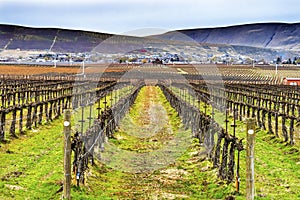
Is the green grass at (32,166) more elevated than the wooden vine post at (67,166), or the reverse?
the wooden vine post at (67,166)

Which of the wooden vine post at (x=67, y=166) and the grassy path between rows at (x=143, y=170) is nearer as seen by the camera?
the wooden vine post at (x=67, y=166)

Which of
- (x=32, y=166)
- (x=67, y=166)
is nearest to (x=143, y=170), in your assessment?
(x=32, y=166)

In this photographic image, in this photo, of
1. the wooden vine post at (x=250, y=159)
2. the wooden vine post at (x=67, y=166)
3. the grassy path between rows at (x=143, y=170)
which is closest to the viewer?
the wooden vine post at (x=250, y=159)

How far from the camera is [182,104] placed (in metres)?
28.5

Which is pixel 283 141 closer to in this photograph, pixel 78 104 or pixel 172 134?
pixel 172 134

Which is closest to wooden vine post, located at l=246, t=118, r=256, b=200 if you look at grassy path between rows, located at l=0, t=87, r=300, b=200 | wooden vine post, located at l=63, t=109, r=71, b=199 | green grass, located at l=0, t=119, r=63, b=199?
grassy path between rows, located at l=0, t=87, r=300, b=200

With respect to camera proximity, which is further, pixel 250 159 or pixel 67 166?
pixel 67 166

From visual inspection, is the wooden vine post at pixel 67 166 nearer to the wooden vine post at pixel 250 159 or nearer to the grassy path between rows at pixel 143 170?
the grassy path between rows at pixel 143 170

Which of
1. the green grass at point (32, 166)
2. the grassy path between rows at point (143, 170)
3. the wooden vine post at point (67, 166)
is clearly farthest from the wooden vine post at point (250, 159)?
the green grass at point (32, 166)

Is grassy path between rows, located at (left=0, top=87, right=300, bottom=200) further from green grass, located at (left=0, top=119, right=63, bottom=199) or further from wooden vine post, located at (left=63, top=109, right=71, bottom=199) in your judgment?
wooden vine post, located at (left=63, top=109, right=71, bottom=199)

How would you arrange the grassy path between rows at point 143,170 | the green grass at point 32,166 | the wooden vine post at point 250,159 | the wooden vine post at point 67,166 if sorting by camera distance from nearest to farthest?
1. the wooden vine post at point 250,159
2. the wooden vine post at point 67,166
3. the green grass at point 32,166
4. the grassy path between rows at point 143,170

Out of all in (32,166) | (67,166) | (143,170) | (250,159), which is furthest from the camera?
(143,170)

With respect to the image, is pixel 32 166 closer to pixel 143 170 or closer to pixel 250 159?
pixel 143 170

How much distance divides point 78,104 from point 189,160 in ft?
68.5
